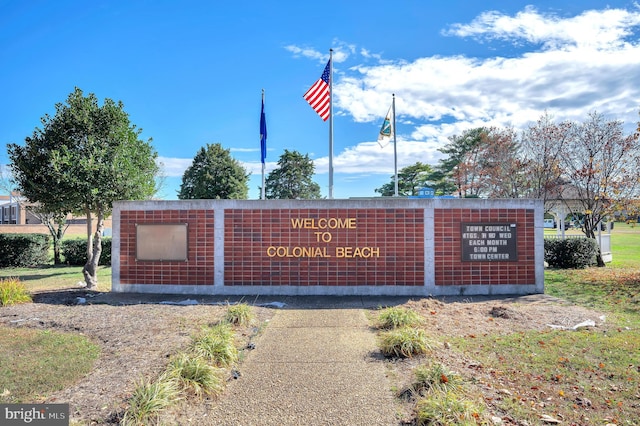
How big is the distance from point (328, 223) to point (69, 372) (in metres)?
7.16

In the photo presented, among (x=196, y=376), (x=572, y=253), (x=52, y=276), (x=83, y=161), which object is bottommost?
(x=52, y=276)

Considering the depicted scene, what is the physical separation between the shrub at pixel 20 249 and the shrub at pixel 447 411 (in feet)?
70.5

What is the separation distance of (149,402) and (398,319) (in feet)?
14.9

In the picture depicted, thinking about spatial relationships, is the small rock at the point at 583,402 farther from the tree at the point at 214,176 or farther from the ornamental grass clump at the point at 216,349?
the tree at the point at 214,176

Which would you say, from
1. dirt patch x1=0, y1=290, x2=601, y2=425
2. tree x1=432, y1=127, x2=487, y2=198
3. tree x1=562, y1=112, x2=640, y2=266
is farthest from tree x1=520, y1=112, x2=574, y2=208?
dirt patch x1=0, y1=290, x2=601, y2=425

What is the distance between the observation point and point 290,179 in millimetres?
50719

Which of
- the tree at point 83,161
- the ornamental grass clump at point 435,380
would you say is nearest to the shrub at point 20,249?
the tree at point 83,161

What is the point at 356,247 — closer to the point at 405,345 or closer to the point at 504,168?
the point at 405,345

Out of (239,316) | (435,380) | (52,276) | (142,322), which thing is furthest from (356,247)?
(52,276)

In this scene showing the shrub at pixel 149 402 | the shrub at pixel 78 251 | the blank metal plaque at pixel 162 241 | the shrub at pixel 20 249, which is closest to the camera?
the shrub at pixel 149 402

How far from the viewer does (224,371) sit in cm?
522

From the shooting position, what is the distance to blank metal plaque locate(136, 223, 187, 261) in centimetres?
1160

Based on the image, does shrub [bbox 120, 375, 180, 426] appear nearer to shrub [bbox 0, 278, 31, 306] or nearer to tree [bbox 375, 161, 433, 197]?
shrub [bbox 0, 278, 31, 306]

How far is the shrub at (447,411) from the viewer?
12.2 feet
